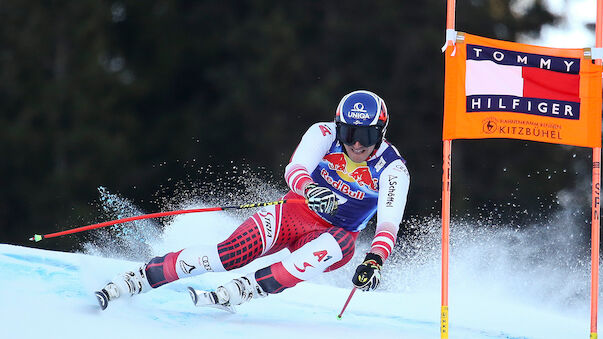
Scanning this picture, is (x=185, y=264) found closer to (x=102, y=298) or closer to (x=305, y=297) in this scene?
(x=102, y=298)

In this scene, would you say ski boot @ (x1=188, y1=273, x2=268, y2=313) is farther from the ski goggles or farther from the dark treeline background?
the dark treeline background

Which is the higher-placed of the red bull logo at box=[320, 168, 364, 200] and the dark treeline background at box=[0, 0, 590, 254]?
the dark treeline background at box=[0, 0, 590, 254]

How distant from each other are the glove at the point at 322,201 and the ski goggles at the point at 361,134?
14.0 inches

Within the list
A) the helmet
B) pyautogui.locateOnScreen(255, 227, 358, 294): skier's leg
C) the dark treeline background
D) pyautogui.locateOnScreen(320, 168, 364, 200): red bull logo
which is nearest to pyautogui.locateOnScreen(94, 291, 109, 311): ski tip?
pyautogui.locateOnScreen(255, 227, 358, 294): skier's leg

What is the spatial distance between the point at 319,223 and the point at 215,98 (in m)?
12.7

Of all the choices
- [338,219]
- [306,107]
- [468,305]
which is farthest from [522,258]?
[306,107]

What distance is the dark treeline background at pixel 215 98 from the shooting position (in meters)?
16.0

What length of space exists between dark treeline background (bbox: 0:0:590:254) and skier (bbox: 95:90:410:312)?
30.9 ft

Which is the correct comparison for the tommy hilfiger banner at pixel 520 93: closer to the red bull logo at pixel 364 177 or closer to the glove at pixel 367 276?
the red bull logo at pixel 364 177

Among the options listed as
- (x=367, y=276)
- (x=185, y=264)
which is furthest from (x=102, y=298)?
(x=367, y=276)

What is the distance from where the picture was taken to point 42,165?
1641 cm

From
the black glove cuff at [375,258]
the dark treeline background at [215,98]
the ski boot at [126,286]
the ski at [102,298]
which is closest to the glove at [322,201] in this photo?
the black glove cuff at [375,258]

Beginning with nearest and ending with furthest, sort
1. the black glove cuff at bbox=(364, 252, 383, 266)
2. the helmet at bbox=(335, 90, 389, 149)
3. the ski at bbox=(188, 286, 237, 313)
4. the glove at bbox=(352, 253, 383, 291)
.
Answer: the glove at bbox=(352, 253, 383, 291) < the black glove cuff at bbox=(364, 252, 383, 266) < the ski at bbox=(188, 286, 237, 313) < the helmet at bbox=(335, 90, 389, 149)

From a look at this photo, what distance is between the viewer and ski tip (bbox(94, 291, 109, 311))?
486cm
